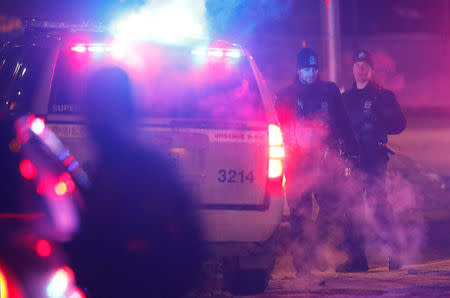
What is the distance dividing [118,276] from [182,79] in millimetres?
2003

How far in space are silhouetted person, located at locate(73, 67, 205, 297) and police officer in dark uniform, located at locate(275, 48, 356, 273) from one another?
2342 mm

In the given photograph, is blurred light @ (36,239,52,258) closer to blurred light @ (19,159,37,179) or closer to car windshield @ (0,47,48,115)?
blurred light @ (19,159,37,179)

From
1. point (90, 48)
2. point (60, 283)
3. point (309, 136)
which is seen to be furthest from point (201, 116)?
point (309, 136)

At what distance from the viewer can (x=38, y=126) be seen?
613 centimetres

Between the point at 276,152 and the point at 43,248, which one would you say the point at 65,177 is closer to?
the point at 43,248

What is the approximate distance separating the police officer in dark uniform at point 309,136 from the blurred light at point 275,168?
2004 mm

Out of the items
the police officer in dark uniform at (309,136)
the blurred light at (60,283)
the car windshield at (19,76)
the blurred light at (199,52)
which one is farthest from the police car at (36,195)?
the police officer in dark uniform at (309,136)

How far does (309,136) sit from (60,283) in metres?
2.64

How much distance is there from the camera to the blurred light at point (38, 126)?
6113 mm

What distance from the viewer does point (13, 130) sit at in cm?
618

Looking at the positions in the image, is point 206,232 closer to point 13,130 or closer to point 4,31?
point 13,130

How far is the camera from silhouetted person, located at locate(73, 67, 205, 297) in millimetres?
6148

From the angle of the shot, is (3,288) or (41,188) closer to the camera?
(41,188)

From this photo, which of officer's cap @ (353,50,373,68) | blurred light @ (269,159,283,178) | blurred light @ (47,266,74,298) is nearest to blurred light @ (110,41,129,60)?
blurred light @ (269,159,283,178)
